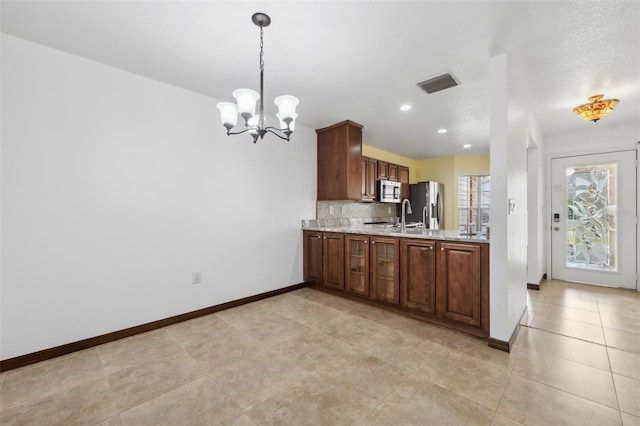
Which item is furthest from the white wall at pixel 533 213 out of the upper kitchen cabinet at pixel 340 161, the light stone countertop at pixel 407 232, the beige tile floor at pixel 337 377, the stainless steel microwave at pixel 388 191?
the upper kitchen cabinet at pixel 340 161

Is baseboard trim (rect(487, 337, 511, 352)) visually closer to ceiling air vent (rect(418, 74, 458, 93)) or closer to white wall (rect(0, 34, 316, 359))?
ceiling air vent (rect(418, 74, 458, 93))

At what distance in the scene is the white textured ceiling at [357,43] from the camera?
176 cm

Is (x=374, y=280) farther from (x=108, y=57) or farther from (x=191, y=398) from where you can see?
(x=108, y=57)

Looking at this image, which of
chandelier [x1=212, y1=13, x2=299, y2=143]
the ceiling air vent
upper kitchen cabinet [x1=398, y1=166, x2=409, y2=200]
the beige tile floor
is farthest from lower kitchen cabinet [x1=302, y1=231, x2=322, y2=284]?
upper kitchen cabinet [x1=398, y1=166, x2=409, y2=200]

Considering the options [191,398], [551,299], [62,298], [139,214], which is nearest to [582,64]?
[551,299]

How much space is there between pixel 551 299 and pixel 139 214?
4.97m

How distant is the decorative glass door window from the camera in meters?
4.04

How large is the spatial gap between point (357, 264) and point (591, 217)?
385 centimetres

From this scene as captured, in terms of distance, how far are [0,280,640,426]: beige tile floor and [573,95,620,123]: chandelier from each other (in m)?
2.26

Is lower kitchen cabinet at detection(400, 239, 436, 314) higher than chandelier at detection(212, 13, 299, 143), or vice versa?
chandelier at detection(212, 13, 299, 143)

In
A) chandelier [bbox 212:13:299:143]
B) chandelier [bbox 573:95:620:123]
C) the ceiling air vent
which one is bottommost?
chandelier [bbox 212:13:299:143]

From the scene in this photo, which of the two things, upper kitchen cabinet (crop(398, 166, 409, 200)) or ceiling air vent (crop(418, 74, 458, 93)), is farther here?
upper kitchen cabinet (crop(398, 166, 409, 200))

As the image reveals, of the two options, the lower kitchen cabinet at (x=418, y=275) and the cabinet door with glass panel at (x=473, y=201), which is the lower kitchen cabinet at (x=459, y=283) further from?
the cabinet door with glass panel at (x=473, y=201)

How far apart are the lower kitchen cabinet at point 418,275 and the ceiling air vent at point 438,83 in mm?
1626
